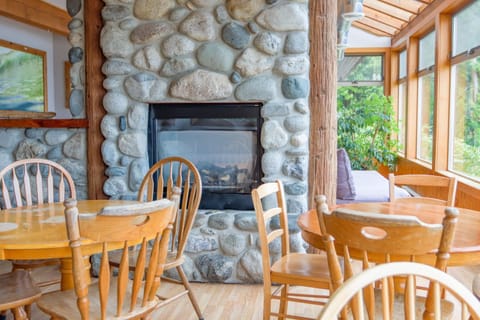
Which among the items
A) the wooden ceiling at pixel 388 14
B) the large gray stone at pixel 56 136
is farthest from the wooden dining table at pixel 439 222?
the wooden ceiling at pixel 388 14

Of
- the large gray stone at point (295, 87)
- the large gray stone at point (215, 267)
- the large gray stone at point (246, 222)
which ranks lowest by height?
the large gray stone at point (215, 267)

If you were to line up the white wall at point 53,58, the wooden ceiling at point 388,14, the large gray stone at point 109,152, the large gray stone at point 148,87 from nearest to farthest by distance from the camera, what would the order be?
1. the large gray stone at point 148,87
2. the large gray stone at point 109,152
3. the wooden ceiling at point 388,14
4. the white wall at point 53,58

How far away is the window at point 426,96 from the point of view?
21.9 feet

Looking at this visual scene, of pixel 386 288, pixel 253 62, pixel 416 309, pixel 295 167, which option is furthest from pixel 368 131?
pixel 386 288

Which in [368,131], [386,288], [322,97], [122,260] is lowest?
[122,260]

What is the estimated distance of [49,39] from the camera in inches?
294

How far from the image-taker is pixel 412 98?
764 cm

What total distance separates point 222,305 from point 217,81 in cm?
148

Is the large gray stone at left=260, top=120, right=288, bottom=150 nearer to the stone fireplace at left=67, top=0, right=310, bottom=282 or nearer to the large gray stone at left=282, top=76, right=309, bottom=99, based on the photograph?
the stone fireplace at left=67, top=0, right=310, bottom=282

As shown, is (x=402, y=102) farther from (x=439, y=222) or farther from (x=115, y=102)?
(x=439, y=222)

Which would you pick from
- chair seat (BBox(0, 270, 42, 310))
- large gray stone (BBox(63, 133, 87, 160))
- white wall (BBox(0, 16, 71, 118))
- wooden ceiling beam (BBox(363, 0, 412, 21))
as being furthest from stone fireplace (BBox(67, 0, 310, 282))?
wooden ceiling beam (BBox(363, 0, 412, 21))

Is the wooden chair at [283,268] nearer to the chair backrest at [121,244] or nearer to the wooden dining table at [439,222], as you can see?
the wooden dining table at [439,222]

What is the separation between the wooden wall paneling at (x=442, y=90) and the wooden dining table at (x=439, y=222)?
3.54m

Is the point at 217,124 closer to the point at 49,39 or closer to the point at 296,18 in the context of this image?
the point at 296,18
